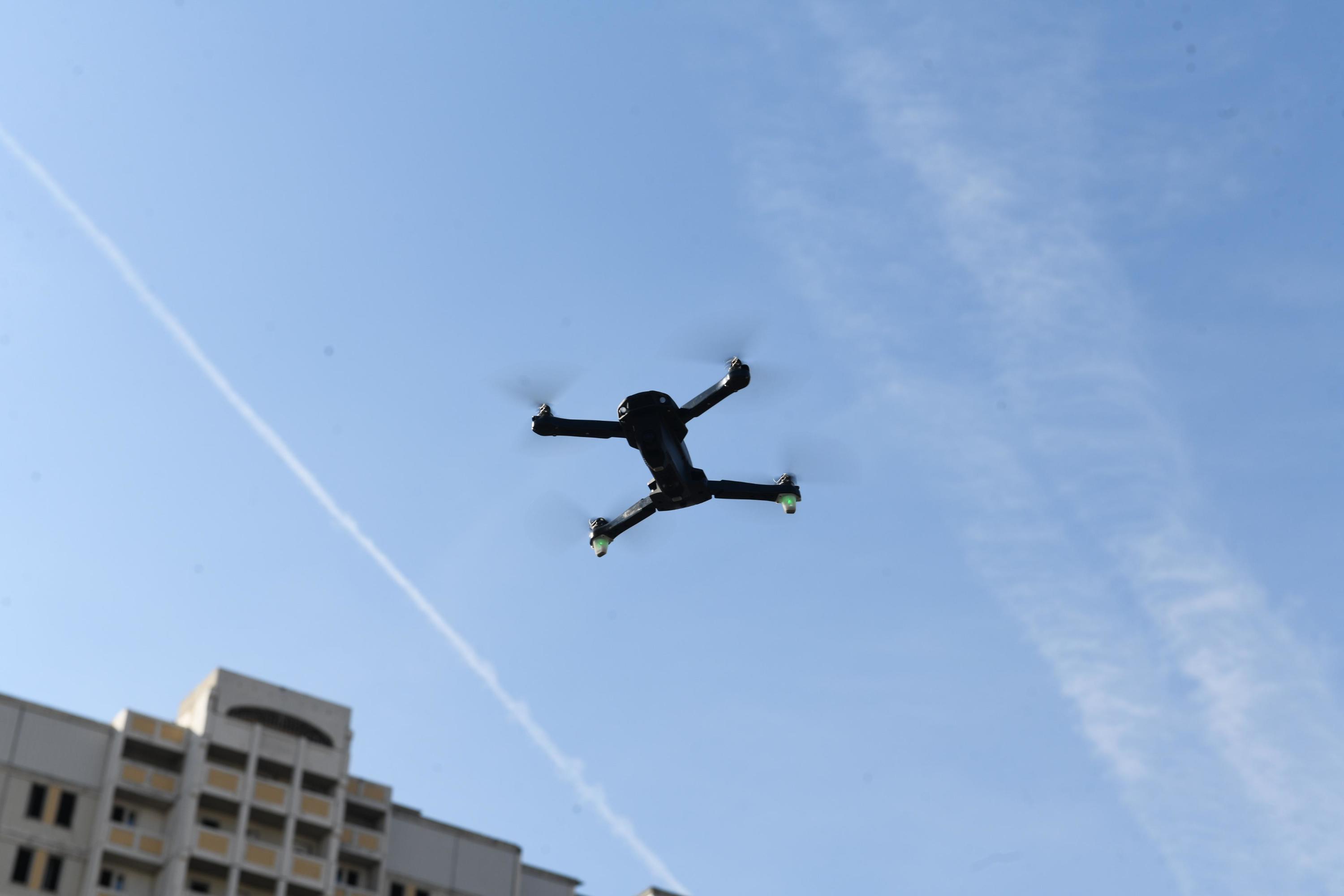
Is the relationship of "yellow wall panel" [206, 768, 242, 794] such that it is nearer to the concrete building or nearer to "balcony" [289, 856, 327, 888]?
the concrete building

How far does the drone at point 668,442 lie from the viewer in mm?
33531

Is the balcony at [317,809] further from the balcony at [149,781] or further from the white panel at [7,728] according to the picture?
the white panel at [7,728]

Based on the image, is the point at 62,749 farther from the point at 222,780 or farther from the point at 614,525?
the point at 614,525

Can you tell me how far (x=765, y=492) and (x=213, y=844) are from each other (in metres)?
33.4

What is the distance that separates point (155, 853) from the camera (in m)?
62.0

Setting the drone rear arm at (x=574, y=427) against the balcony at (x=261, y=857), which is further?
the balcony at (x=261, y=857)

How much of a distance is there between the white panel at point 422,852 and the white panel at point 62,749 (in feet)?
37.3

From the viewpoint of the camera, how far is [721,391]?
34.0 meters

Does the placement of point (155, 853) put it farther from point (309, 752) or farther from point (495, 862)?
point (495, 862)

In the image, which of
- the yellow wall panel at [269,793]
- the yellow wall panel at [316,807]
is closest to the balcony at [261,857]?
the yellow wall panel at [269,793]

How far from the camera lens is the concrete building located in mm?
60719

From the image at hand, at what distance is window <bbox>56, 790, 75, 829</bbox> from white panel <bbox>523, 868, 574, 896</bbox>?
686 inches

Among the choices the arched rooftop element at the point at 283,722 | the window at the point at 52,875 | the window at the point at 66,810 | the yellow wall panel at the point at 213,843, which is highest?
the arched rooftop element at the point at 283,722

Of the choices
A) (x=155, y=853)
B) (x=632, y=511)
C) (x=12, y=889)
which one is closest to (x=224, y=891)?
(x=155, y=853)
